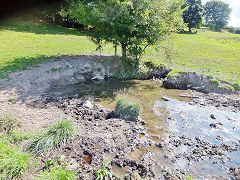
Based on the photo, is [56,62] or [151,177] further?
[56,62]

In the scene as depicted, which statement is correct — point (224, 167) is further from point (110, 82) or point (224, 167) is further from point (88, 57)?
point (88, 57)

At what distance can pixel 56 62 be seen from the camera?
16609mm

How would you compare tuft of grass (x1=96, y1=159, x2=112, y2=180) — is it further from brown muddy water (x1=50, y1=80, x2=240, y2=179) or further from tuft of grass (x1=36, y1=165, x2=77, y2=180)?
tuft of grass (x1=36, y1=165, x2=77, y2=180)

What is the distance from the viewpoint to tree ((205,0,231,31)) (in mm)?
111875

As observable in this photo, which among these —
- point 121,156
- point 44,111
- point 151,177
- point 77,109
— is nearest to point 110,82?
point 77,109

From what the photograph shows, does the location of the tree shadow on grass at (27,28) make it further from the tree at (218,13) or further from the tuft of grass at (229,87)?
the tree at (218,13)

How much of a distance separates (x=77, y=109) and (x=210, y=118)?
783cm

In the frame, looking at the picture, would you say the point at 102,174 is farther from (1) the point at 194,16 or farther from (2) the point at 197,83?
(1) the point at 194,16

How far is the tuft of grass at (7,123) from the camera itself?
7.33 meters

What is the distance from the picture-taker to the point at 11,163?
5.40 m

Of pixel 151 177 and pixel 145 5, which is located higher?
pixel 145 5

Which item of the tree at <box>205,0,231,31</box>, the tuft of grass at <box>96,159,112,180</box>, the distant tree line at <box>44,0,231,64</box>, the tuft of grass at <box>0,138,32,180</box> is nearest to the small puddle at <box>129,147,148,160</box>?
the tuft of grass at <box>96,159,112,180</box>

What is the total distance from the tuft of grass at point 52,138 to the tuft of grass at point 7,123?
145 centimetres

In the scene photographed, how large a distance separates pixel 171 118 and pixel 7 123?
27.3 feet
